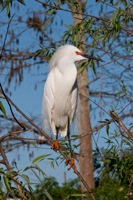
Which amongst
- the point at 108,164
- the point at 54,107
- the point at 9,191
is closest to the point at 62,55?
the point at 54,107

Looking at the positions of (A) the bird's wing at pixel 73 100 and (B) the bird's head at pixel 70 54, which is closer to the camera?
(B) the bird's head at pixel 70 54

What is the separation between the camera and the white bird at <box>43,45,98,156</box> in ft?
14.1

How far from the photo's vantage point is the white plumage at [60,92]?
14.2 feet

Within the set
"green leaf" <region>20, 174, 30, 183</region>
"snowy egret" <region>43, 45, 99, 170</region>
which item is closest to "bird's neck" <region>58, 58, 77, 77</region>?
"snowy egret" <region>43, 45, 99, 170</region>

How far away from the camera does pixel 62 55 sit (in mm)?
4250

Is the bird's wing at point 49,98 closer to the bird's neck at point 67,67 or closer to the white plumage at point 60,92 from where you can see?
the white plumage at point 60,92

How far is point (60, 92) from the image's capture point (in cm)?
445

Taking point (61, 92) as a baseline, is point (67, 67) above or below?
above

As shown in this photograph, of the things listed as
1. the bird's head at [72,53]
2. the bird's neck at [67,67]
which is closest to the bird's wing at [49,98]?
the bird's neck at [67,67]

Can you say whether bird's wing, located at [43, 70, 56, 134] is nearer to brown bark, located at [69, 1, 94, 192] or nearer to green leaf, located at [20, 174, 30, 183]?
green leaf, located at [20, 174, 30, 183]

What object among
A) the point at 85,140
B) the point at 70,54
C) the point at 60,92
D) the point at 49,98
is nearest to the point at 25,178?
the point at 70,54

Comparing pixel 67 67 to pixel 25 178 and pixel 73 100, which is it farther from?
pixel 25 178

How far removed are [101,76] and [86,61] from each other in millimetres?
3931

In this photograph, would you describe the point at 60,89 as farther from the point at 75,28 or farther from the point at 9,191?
the point at 9,191
